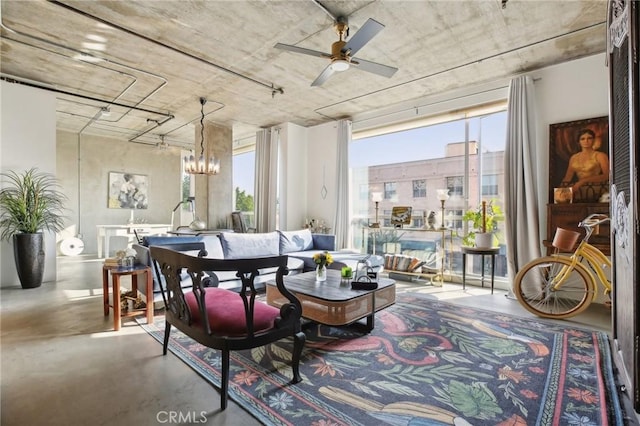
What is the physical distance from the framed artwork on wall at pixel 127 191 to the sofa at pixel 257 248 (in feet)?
18.1

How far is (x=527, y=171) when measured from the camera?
3943 millimetres

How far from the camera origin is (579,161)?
3703mm

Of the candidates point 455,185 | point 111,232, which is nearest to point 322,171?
point 455,185

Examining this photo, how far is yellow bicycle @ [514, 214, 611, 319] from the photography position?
304 cm

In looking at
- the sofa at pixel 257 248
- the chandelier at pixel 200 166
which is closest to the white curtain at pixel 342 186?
the sofa at pixel 257 248

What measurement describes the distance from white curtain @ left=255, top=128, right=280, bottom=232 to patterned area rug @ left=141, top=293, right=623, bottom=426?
414 cm

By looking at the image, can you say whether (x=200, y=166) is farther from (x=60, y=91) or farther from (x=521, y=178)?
(x=521, y=178)

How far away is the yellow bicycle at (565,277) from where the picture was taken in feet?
9.96

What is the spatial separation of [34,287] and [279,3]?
4.90 meters

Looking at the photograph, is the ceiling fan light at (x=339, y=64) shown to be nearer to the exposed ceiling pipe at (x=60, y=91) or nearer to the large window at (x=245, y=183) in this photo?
the exposed ceiling pipe at (x=60, y=91)

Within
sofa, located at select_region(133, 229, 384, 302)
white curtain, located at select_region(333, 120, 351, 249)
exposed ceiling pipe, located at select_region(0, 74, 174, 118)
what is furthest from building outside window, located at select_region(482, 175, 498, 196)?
exposed ceiling pipe, located at select_region(0, 74, 174, 118)

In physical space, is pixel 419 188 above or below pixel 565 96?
below

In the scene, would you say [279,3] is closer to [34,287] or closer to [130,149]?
[34,287]

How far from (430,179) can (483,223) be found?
4.21 ft
